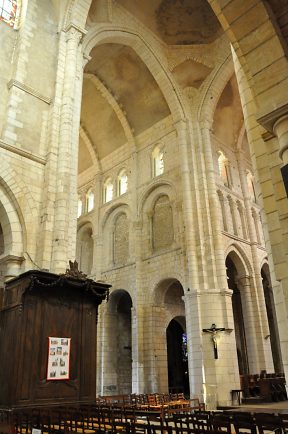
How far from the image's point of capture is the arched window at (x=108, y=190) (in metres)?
24.1

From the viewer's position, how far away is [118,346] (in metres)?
20.7

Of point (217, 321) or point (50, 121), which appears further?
point (217, 321)

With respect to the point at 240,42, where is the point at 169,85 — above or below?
above

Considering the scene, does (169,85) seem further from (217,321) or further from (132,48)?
(217,321)

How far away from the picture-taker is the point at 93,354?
9.53 metres

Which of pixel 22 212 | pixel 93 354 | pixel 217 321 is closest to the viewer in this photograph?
pixel 93 354

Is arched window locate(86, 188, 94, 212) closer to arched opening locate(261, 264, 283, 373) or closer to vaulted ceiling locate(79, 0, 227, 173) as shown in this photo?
vaulted ceiling locate(79, 0, 227, 173)

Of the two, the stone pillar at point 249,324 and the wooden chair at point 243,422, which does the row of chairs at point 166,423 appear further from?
the stone pillar at point 249,324

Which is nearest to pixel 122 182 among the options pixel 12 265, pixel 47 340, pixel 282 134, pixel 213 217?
pixel 213 217

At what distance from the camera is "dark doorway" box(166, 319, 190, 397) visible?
22109mm

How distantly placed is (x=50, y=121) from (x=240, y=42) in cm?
795

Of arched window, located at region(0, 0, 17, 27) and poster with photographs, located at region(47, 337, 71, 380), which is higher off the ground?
arched window, located at region(0, 0, 17, 27)

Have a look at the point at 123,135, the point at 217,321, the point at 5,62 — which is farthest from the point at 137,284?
the point at 5,62

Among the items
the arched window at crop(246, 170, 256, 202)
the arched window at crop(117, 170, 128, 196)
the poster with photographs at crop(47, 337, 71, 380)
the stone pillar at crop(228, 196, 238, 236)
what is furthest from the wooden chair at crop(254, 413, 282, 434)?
the arched window at crop(246, 170, 256, 202)
